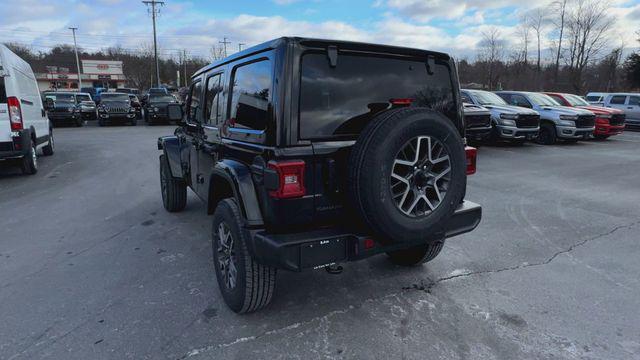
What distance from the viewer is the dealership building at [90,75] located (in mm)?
77062

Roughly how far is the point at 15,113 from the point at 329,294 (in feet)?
24.6

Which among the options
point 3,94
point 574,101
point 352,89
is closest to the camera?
point 352,89

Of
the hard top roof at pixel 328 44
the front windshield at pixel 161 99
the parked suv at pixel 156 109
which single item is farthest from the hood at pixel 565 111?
the front windshield at pixel 161 99

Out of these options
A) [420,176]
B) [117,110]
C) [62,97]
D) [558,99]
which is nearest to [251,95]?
[420,176]

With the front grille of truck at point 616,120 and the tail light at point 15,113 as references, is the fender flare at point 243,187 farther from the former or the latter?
the front grille of truck at point 616,120

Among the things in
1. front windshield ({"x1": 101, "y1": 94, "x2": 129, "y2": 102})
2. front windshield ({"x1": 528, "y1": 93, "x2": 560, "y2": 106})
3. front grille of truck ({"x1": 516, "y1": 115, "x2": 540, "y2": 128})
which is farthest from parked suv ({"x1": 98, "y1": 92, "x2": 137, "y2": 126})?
front windshield ({"x1": 528, "y1": 93, "x2": 560, "y2": 106})

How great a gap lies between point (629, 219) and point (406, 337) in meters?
4.44

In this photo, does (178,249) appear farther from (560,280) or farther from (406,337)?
(560,280)

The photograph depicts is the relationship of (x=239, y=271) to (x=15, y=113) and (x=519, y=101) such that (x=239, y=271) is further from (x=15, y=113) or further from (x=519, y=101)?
(x=519, y=101)

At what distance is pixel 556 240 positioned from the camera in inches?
188

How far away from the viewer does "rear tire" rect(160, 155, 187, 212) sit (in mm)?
5730

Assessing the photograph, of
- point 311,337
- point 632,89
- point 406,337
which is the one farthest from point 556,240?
point 632,89

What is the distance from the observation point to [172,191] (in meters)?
5.75

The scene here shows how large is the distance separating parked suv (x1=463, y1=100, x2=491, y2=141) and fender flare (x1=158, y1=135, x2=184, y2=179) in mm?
8226
